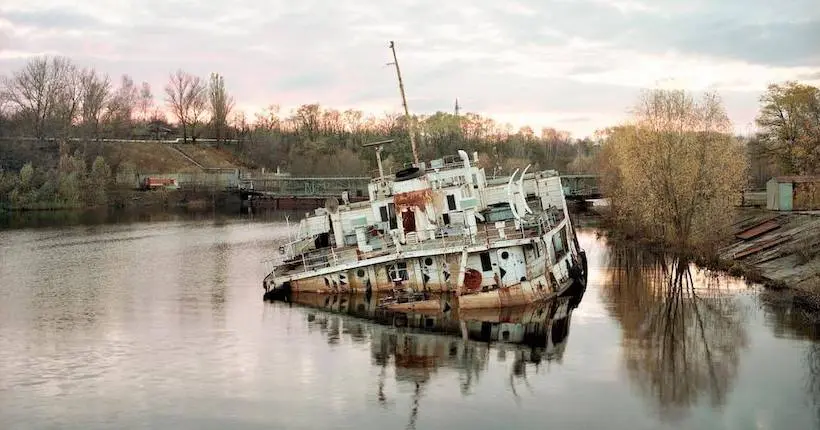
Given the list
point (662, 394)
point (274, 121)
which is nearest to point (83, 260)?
point (662, 394)

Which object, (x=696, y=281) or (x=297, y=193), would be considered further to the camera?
(x=297, y=193)

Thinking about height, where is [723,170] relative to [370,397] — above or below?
above

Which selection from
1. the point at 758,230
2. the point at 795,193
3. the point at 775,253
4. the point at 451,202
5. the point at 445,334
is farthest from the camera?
the point at 795,193

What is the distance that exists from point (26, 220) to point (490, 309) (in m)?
76.4

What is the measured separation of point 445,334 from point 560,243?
11840mm

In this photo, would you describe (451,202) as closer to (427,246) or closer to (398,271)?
(427,246)

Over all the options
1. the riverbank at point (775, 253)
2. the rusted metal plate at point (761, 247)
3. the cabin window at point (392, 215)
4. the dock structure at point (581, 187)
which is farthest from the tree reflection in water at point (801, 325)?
the dock structure at point (581, 187)

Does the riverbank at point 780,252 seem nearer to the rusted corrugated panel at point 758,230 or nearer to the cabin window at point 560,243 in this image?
the rusted corrugated panel at point 758,230

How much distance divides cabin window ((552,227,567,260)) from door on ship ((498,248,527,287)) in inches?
197

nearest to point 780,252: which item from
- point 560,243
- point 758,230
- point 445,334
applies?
point 758,230

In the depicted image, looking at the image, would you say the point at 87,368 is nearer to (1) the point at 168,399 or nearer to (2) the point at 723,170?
(1) the point at 168,399

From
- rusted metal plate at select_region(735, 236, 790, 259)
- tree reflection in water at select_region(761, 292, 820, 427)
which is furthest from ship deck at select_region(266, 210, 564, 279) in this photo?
rusted metal plate at select_region(735, 236, 790, 259)

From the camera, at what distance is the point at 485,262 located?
1548 inches

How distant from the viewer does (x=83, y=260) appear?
205 ft
